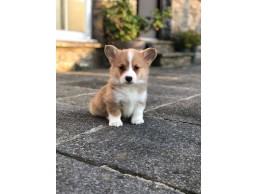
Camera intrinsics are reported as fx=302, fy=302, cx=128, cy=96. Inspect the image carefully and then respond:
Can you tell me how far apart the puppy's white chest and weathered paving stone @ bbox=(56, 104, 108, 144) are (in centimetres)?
18

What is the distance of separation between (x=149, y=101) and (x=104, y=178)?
Answer: 1.83 m

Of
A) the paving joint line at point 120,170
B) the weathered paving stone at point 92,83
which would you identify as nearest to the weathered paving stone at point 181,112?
the paving joint line at point 120,170

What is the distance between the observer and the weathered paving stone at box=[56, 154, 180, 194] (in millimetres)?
1122

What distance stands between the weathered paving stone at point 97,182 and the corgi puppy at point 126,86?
75 centimetres

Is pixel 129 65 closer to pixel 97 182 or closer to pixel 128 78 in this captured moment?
pixel 128 78

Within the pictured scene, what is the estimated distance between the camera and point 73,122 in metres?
2.10

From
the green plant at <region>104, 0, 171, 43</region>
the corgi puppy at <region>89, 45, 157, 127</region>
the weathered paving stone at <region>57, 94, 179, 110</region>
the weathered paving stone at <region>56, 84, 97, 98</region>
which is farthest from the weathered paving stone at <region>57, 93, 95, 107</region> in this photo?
the green plant at <region>104, 0, 171, 43</region>

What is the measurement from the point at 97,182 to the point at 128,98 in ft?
3.13

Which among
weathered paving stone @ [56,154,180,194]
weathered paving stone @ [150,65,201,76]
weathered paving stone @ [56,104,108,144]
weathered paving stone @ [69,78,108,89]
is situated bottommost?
weathered paving stone @ [56,154,180,194]

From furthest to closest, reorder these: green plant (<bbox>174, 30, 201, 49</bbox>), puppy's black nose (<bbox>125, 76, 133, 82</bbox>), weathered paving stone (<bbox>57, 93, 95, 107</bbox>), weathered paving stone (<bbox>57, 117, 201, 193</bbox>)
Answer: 1. green plant (<bbox>174, 30, 201, 49</bbox>)
2. weathered paving stone (<bbox>57, 93, 95, 107</bbox>)
3. puppy's black nose (<bbox>125, 76, 133, 82</bbox>)
4. weathered paving stone (<bbox>57, 117, 201, 193</bbox>)

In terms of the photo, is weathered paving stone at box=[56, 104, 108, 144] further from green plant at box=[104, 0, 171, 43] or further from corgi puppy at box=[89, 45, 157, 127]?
green plant at box=[104, 0, 171, 43]

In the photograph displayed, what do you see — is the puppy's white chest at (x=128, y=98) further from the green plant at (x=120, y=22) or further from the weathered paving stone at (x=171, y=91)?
the green plant at (x=120, y=22)

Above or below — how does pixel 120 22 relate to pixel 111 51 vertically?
above

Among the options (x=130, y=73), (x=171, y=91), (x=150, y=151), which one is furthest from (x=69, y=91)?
(x=150, y=151)
